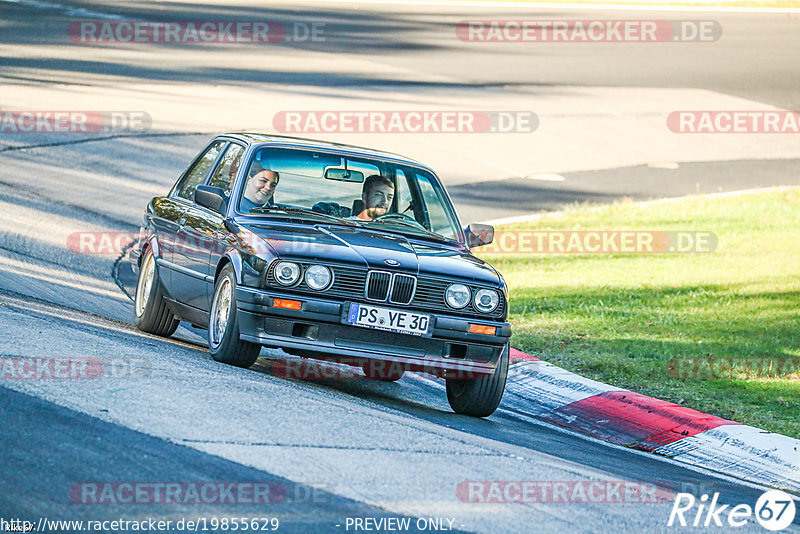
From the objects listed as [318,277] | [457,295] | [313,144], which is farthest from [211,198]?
[457,295]

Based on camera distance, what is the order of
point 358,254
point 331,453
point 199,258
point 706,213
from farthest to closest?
point 706,213
point 199,258
point 358,254
point 331,453

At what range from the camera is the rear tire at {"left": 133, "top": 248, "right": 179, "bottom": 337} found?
9953mm

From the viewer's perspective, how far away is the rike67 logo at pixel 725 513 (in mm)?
6316

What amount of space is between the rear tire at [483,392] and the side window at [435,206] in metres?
1.21

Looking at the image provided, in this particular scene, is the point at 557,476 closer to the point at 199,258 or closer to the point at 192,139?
the point at 199,258

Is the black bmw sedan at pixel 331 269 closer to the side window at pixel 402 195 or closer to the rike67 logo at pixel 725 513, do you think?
the side window at pixel 402 195

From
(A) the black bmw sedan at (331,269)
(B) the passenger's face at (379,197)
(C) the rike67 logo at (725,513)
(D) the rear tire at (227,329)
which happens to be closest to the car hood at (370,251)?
(A) the black bmw sedan at (331,269)

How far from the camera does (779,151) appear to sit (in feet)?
80.1

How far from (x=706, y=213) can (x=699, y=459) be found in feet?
32.5

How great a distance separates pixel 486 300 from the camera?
27.4ft

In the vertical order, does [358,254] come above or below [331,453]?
above

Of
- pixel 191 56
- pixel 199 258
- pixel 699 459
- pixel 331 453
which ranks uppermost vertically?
pixel 191 56

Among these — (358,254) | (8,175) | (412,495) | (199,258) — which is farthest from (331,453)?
(8,175)

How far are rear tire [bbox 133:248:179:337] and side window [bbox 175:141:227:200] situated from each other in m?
0.56
